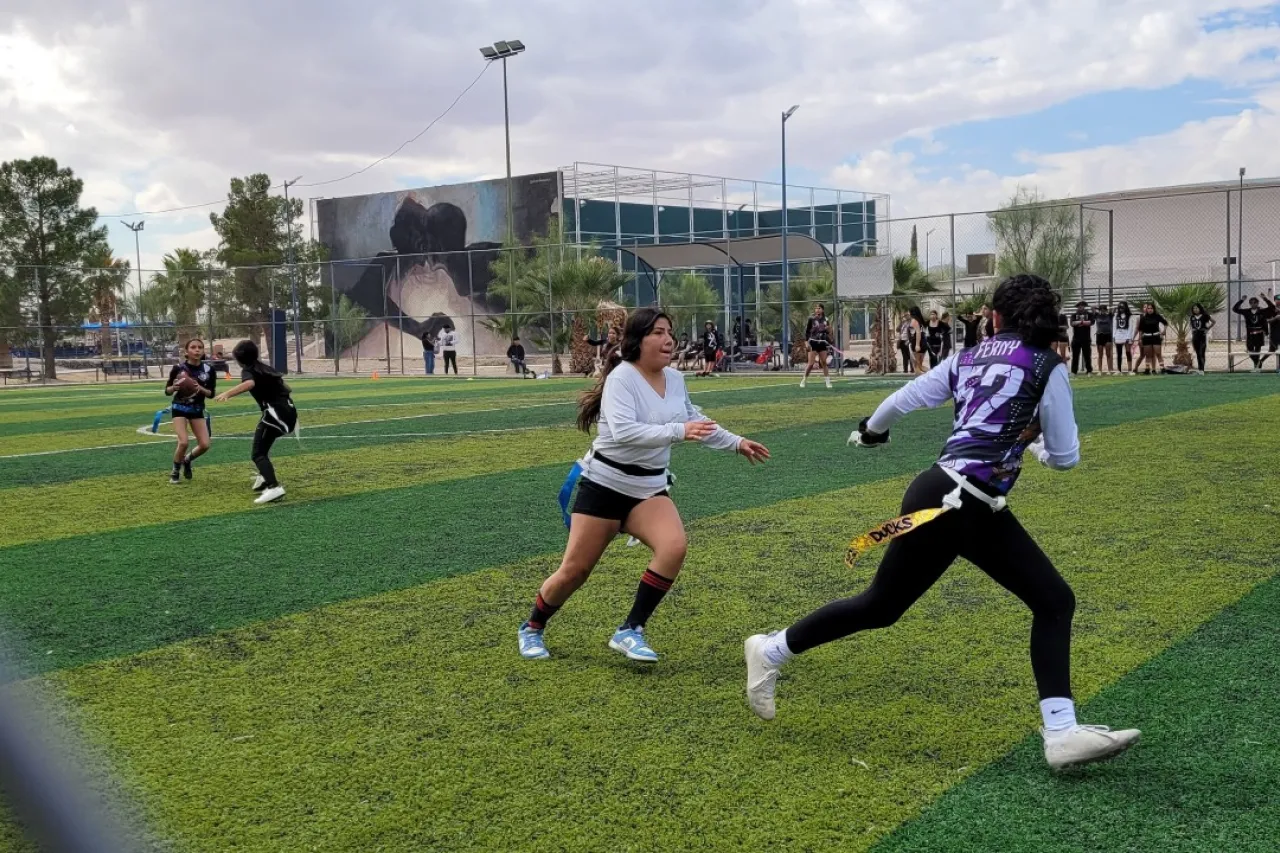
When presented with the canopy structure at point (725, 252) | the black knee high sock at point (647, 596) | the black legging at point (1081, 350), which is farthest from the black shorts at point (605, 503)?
the canopy structure at point (725, 252)

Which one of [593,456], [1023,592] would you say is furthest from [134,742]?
[1023,592]

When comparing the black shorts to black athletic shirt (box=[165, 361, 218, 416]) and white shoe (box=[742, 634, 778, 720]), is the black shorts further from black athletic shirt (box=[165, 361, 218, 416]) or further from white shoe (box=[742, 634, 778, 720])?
black athletic shirt (box=[165, 361, 218, 416])

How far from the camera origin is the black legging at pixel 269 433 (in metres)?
11.3

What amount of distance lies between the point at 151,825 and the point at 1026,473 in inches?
362

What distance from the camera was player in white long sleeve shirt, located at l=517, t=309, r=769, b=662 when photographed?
544cm

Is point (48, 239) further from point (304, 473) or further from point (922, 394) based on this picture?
point (922, 394)

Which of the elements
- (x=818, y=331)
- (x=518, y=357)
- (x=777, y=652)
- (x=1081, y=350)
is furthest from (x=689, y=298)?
(x=777, y=652)

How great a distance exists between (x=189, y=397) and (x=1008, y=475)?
10306 millimetres

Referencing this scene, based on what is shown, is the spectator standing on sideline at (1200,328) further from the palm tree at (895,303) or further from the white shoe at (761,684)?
the white shoe at (761,684)

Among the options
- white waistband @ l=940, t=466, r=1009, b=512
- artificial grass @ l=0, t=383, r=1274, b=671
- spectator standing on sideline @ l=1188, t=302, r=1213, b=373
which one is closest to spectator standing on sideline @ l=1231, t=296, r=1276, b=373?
spectator standing on sideline @ l=1188, t=302, r=1213, b=373

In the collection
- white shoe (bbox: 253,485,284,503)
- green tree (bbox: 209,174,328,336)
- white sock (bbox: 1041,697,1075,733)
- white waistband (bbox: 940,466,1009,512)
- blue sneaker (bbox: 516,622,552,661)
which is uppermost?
green tree (bbox: 209,174,328,336)

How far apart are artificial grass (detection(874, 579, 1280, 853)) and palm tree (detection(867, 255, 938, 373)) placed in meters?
28.3

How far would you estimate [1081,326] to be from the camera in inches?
1105

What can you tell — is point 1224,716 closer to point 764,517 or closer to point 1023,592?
point 1023,592
